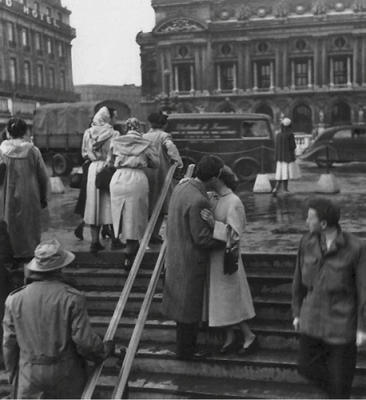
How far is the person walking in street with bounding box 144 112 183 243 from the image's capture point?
7.49m

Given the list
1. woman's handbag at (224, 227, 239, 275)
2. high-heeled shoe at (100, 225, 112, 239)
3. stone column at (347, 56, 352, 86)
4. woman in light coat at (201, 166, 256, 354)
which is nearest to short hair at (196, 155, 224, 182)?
woman in light coat at (201, 166, 256, 354)

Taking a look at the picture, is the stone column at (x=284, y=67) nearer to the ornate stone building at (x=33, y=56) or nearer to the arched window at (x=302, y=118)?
the arched window at (x=302, y=118)

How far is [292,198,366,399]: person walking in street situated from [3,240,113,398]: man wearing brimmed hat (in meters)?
1.46

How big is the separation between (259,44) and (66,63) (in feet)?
65.5

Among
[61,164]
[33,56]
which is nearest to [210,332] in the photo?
[61,164]

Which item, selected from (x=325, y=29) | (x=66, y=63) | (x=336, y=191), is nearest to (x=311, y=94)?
(x=325, y=29)

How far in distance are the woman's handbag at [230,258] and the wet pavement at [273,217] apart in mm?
1964

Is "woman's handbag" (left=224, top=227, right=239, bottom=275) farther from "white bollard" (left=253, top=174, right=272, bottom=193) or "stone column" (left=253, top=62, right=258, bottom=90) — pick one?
"stone column" (left=253, top=62, right=258, bottom=90)

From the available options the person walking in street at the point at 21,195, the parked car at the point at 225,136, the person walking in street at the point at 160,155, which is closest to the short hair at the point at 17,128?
the person walking in street at the point at 21,195

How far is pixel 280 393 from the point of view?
16.2 feet

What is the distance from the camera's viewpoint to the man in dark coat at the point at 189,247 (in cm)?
502

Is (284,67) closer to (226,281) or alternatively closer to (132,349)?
(226,281)

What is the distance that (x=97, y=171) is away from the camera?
281 inches

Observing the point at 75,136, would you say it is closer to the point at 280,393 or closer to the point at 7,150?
the point at 7,150
